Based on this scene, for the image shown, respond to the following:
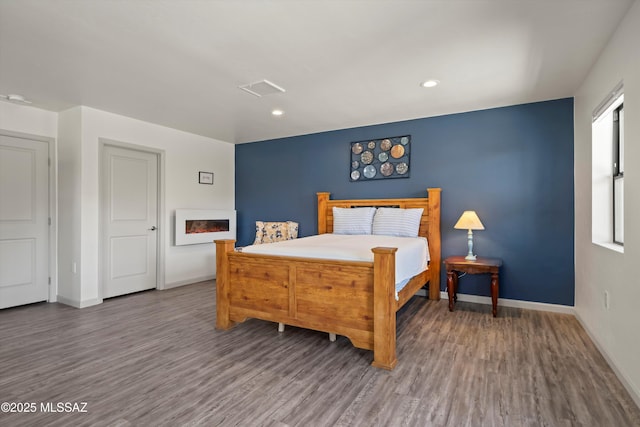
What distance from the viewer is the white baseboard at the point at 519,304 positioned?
3621 millimetres

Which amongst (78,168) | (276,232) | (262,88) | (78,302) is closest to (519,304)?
(276,232)

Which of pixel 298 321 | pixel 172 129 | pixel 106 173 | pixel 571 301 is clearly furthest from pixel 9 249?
pixel 571 301

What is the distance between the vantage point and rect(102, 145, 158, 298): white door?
4.25 m

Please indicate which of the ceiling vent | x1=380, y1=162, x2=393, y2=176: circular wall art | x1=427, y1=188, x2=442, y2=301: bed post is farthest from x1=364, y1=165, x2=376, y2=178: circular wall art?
the ceiling vent

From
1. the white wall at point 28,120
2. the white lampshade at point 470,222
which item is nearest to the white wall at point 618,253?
the white lampshade at point 470,222

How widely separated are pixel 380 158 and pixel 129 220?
3509 mm

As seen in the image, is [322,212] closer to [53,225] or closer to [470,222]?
[470,222]

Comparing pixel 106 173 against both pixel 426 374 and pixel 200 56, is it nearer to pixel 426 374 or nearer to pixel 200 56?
pixel 200 56

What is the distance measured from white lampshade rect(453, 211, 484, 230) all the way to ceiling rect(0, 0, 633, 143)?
1269 millimetres

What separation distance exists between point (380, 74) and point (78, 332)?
3604 mm

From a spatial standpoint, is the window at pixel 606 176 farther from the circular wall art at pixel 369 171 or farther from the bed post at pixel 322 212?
the bed post at pixel 322 212

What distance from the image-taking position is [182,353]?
2.63m

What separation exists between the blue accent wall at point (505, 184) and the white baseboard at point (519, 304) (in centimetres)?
5

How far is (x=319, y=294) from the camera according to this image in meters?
2.67
